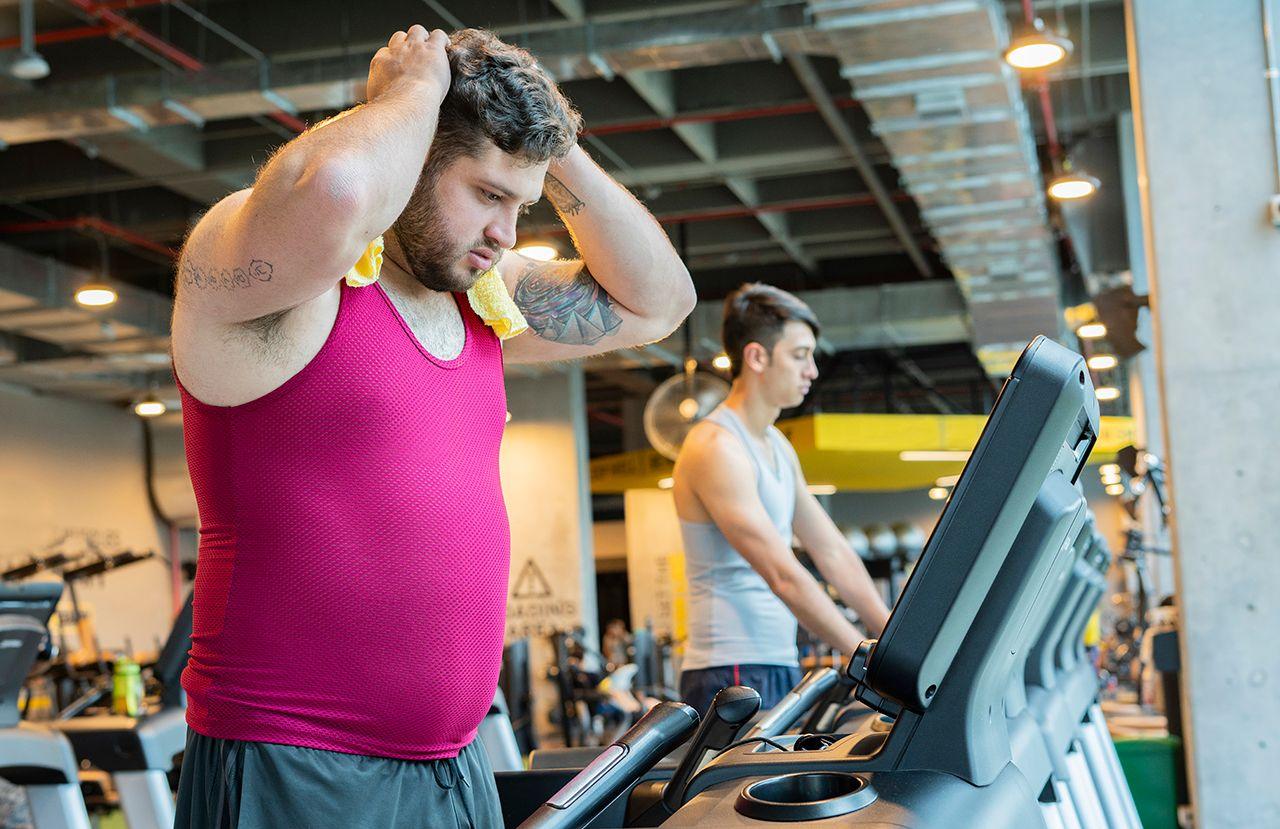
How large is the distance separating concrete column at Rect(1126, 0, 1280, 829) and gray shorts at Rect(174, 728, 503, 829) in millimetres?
3091

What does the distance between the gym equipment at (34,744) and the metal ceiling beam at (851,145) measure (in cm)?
449

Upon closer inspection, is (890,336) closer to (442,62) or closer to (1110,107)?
(1110,107)

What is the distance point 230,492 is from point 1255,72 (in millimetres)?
3577

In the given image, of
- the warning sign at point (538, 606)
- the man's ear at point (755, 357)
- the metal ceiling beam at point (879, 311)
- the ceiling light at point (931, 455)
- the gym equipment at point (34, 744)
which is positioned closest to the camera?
the man's ear at point (755, 357)

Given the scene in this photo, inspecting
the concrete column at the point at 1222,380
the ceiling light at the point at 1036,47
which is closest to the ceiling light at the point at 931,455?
the ceiling light at the point at 1036,47

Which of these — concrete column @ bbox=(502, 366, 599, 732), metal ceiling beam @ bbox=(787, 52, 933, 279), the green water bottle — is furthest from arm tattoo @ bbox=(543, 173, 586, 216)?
concrete column @ bbox=(502, 366, 599, 732)

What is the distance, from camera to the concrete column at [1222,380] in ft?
12.5

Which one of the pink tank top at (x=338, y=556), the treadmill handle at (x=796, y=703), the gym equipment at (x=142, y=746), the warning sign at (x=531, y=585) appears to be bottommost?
the warning sign at (x=531, y=585)

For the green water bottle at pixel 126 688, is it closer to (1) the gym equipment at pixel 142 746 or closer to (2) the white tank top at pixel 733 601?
(1) the gym equipment at pixel 142 746

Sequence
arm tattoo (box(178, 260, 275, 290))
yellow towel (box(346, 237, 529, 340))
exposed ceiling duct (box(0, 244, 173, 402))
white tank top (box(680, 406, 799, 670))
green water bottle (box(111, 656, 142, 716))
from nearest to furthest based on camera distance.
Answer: arm tattoo (box(178, 260, 275, 290)) → yellow towel (box(346, 237, 529, 340)) → white tank top (box(680, 406, 799, 670)) → green water bottle (box(111, 656, 142, 716)) → exposed ceiling duct (box(0, 244, 173, 402))

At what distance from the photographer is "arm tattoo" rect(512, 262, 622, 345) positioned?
165cm

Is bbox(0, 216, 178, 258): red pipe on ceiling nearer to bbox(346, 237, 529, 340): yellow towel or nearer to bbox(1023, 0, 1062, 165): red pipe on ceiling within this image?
bbox(1023, 0, 1062, 165): red pipe on ceiling

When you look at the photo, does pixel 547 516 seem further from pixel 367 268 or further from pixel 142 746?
pixel 367 268

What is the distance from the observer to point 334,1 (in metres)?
6.40
